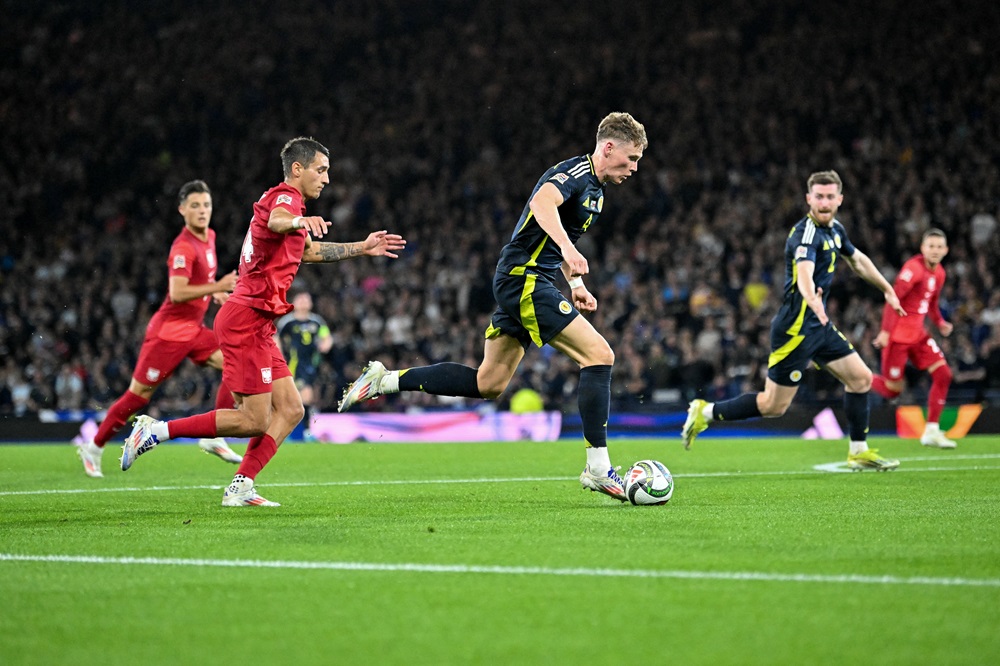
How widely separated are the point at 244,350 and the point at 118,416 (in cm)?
402

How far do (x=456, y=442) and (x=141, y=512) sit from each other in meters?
10.7

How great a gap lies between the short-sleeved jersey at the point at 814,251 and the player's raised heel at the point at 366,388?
400 centimetres

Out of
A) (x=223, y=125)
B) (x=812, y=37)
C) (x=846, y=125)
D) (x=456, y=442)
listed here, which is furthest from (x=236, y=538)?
(x=223, y=125)

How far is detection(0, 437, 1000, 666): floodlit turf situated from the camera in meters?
4.09

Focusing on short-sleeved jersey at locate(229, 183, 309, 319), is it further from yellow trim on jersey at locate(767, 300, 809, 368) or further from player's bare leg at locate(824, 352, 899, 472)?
player's bare leg at locate(824, 352, 899, 472)

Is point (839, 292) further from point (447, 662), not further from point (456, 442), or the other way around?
point (447, 662)

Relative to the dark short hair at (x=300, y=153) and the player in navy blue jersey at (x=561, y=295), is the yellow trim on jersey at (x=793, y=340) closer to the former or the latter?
the player in navy blue jersey at (x=561, y=295)

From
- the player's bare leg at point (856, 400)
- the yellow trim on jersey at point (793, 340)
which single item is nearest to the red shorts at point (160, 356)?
the yellow trim on jersey at point (793, 340)

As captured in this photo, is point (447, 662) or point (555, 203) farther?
point (555, 203)

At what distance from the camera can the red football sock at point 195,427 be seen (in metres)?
8.61

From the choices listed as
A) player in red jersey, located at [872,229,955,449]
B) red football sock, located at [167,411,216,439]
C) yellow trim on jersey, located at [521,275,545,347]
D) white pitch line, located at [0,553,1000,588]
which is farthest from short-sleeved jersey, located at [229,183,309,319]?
player in red jersey, located at [872,229,955,449]

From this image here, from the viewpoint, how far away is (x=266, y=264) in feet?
28.0

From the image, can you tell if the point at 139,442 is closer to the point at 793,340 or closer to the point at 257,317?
the point at 257,317

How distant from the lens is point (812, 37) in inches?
1059
